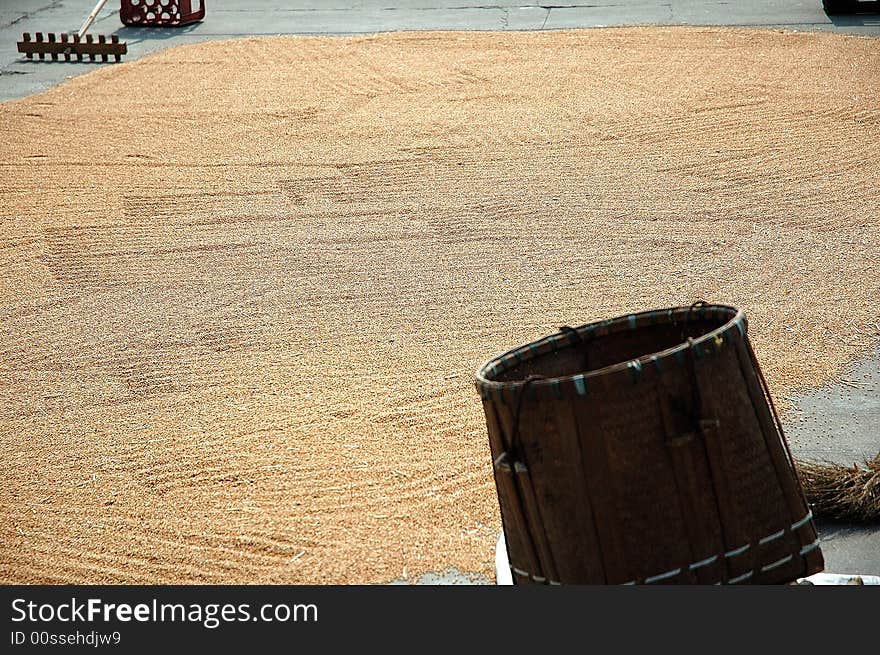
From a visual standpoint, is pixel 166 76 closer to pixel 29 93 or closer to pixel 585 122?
pixel 29 93

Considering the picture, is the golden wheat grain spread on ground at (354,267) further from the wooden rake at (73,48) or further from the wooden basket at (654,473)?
the wooden rake at (73,48)

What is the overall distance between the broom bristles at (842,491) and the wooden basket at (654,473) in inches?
39.3

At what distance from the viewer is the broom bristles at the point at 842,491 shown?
11.6 feet

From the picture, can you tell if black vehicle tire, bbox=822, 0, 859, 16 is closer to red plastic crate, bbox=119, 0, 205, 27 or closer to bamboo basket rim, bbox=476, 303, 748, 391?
red plastic crate, bbox=119, 0, 205, 27

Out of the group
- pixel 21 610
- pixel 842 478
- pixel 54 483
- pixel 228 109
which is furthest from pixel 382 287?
pixel 228 109

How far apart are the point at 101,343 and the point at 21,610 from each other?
2.71 meters

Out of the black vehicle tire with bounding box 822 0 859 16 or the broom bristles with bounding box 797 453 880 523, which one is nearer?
the broom bristles with bounding box 797 453 880 523

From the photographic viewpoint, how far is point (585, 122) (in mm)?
9305

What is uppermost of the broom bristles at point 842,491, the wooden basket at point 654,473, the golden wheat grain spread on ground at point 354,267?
the wooden basket at point 654,473

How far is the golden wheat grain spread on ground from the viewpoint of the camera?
381cm

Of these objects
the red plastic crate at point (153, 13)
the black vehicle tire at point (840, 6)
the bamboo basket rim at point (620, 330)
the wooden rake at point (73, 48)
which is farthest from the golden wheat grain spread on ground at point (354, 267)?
the red plastic crate at point (153, 13)

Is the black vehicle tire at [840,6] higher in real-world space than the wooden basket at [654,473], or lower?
lower

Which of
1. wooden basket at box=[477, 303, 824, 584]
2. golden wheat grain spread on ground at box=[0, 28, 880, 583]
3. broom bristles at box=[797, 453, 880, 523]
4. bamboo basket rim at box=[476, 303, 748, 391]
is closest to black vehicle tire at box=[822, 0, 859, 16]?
golden wheat grain spread on ground at box=[0, 28, 880, 583]

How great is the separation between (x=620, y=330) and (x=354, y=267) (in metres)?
3.59
